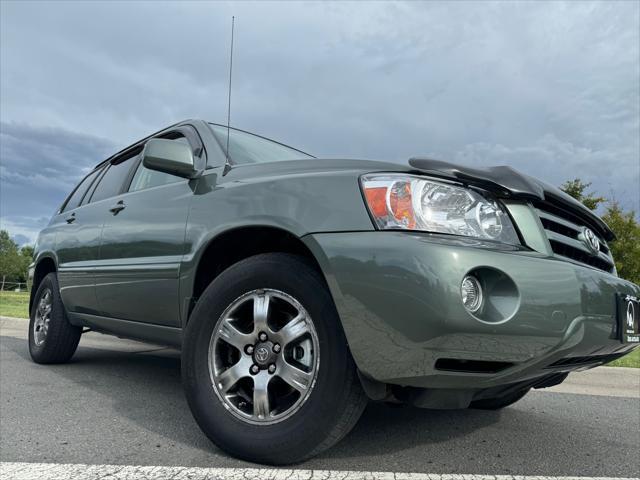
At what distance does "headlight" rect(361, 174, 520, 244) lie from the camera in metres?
1.95

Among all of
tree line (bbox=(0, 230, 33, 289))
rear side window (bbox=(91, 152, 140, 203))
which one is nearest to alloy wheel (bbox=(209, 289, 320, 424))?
rear side window (bbox=(91, 152, 140, 203))

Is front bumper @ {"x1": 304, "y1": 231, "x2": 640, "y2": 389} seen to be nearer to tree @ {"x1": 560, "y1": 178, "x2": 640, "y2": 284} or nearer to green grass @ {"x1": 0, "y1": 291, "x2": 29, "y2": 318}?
green grass @ {"x1": 0, "y1": 291, "x2": 29, "y2": 318}

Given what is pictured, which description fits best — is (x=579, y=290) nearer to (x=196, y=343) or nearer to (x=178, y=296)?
(x=196, y=343)

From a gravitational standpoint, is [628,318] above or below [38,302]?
above

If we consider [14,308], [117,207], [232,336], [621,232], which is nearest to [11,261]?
[14,308]

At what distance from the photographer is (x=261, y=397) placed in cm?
212

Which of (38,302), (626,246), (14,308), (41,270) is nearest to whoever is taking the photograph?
(38,302)

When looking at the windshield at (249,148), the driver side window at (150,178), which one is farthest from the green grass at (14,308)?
the windshield at (249,148)

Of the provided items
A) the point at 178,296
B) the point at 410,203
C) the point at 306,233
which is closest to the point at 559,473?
the point at 410,203

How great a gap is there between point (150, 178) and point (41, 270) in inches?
86.0

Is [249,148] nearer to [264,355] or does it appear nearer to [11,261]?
[264,355]

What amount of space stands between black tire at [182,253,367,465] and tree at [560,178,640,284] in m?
17.0

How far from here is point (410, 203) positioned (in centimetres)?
197

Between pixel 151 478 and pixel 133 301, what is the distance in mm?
1420
